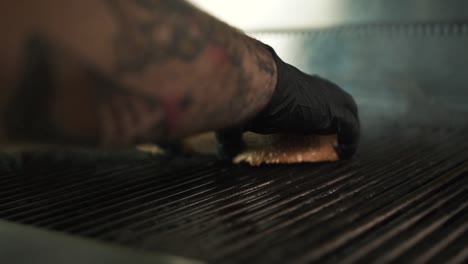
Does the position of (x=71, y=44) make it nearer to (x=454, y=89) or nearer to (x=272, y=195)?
(x=272, y=195)

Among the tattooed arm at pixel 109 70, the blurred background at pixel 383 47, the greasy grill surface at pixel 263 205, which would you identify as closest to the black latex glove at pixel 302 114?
the greasy grill surface at pixel 263 205

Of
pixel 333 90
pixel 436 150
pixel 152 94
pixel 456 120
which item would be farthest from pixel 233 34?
pixel 456 120

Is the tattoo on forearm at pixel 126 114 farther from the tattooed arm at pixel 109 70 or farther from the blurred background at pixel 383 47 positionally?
the blurred background at pixel 383 47

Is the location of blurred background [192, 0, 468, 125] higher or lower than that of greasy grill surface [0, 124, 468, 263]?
higher

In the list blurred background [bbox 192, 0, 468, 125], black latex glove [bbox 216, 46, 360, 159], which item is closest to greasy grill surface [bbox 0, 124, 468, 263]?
black latex glove [bbox 216, 46, 360, 159]

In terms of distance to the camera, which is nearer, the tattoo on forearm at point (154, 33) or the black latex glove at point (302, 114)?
the tattoo on forearm at point (154, 33)

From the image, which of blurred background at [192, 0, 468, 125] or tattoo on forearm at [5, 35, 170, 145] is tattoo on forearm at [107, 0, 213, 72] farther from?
blurred background at [192, 0, 468, 125]
